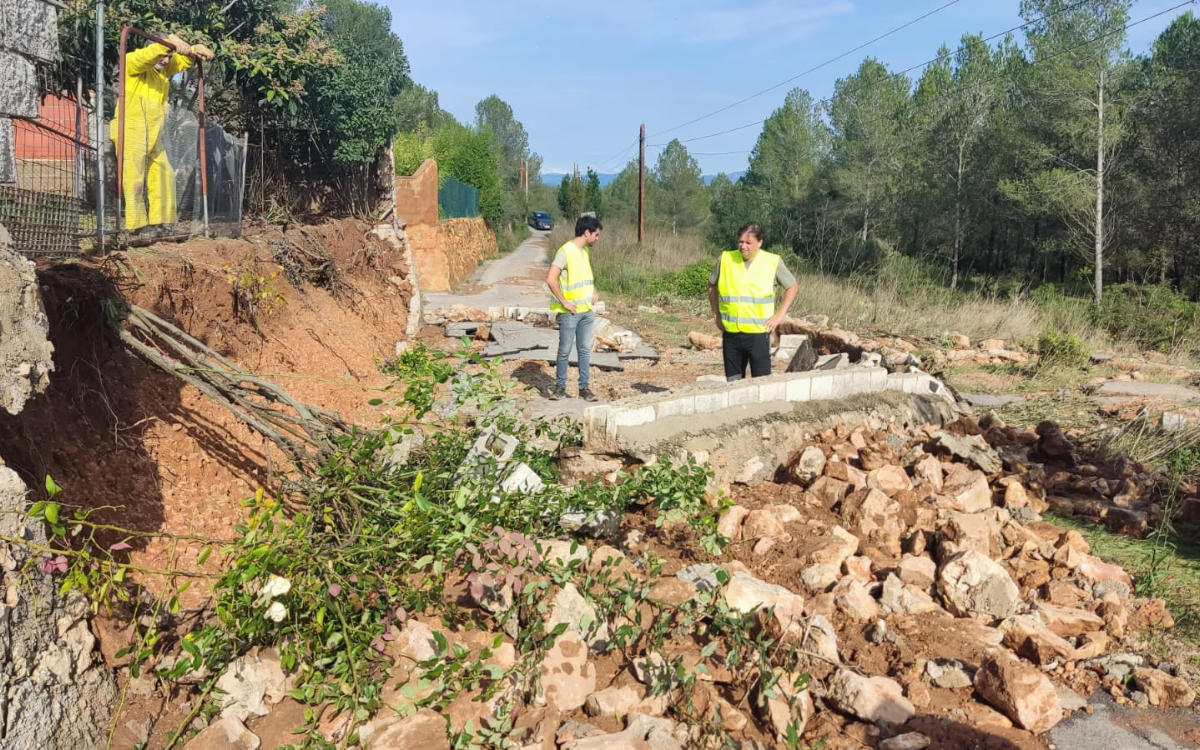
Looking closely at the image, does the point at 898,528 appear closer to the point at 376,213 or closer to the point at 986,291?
the point at 376,213

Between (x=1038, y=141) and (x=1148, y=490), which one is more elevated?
(x=1038, y=141)

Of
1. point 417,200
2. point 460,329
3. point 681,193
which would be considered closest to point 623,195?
point 681,193

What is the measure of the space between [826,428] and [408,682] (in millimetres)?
3701

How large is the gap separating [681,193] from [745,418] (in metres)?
51.1

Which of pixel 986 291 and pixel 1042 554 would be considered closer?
pixel 1042 554

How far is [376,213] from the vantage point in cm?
1698

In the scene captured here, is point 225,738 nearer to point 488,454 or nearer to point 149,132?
point 488,454

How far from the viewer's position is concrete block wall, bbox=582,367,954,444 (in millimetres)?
4715

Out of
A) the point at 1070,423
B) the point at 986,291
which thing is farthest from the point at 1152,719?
the point at 986,291

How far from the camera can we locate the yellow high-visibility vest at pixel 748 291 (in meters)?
6.28

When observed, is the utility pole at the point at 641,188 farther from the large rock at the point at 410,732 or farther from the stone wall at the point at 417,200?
the large rock at the point at 410,732

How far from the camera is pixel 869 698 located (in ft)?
9.79

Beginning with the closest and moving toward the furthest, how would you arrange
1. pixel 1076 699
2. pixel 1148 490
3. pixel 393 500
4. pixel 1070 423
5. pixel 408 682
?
pixel 408 682 < pixel 1076 699 < pixel 393 500 < pixel 1148 490 < pixel 1070 423

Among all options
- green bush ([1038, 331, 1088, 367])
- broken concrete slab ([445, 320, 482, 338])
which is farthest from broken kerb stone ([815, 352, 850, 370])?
green bush ([1038, 331, 1088, 367])
